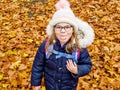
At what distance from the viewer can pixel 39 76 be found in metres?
2.88

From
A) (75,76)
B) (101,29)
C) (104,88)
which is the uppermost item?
(101,29)

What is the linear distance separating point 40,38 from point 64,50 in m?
2.82

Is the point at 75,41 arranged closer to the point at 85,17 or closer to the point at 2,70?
the point at 2,70

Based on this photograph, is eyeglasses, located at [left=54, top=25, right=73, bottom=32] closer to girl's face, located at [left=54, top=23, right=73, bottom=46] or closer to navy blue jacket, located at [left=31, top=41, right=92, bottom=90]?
girl's face, located at [left=54, top=23, right=73, bottom=46]

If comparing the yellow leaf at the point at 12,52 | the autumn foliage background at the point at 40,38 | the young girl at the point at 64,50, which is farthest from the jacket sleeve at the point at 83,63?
the yellow leaf at the point at 12,52

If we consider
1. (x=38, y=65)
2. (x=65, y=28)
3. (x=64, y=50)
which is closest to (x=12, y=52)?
(x=38, y=65)

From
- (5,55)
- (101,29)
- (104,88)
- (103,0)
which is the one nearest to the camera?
(104,88)

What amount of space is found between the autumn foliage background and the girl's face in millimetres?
1696

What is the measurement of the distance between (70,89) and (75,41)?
645 millimetres

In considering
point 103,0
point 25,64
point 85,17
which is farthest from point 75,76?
point 103,0

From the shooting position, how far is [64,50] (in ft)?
8.60

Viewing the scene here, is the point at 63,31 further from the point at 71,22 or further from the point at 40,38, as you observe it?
the point at 40,38

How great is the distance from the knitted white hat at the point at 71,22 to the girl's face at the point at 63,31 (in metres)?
0.04

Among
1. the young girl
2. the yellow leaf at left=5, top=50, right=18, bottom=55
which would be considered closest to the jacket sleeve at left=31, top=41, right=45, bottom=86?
Result: the young girl
